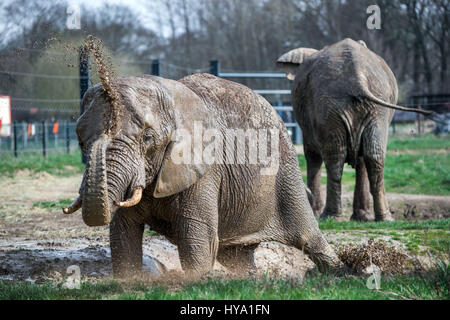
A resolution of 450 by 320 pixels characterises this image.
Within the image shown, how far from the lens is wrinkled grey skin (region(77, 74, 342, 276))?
4.39m

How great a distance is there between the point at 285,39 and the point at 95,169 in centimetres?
4238

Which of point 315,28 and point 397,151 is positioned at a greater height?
point 315,28

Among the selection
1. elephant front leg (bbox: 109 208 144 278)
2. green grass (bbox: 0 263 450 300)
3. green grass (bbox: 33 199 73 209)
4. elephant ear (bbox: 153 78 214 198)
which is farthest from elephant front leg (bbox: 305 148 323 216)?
green grass (bbox: 0 263 450 300)

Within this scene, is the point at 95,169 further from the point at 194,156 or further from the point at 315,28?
the point at 315,28

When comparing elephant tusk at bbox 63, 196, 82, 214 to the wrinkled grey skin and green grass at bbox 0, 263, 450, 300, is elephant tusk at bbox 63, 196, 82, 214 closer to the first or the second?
the wrinkled grey skin

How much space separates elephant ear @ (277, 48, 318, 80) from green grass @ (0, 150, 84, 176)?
20.2 ft

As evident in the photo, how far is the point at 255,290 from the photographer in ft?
13.5

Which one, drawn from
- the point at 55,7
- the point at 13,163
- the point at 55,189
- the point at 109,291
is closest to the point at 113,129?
the point at 109,291

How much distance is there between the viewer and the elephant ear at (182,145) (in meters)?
4.77

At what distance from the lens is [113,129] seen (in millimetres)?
4414

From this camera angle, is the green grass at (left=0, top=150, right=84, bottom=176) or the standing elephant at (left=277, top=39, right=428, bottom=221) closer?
the standing elephant at (left=277, top=39, right=428, bottom=221)

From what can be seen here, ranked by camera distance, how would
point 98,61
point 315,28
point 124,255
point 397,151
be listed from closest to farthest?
point 98,61 < point 124,255 < point 397,151 < point 315,28

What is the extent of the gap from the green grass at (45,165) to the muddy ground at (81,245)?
372 centimetres

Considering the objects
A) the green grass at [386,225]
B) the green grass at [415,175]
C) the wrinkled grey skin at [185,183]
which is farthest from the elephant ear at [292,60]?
the wrinkled grey skin at [185,183]
